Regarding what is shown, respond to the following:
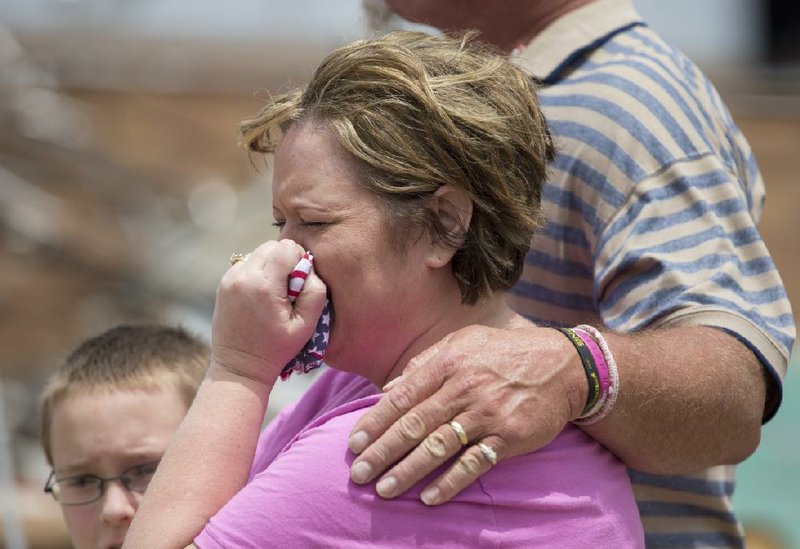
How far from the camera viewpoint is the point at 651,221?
2.19m

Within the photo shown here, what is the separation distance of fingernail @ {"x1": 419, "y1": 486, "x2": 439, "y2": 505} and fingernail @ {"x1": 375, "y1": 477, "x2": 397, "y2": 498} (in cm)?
5

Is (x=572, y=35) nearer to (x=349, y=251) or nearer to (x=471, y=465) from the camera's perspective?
(x=349, y=251)

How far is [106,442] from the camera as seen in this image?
246cm

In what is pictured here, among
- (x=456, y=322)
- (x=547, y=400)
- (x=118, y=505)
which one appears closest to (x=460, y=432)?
(x=547, y=400)

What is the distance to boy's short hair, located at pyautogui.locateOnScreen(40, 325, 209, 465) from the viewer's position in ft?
8.28

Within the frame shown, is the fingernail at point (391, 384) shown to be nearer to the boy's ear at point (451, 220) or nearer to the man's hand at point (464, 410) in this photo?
the man's hand at point (464, 410)

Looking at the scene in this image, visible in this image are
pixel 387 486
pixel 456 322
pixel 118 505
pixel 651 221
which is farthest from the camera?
pixel 118 505

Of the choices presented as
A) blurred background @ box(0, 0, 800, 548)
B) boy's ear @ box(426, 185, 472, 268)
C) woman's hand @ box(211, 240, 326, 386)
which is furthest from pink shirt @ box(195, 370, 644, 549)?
blurred background @ box(0, 0, 800, 548)

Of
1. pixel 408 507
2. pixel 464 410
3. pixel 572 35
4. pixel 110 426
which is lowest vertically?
pixel 110 426

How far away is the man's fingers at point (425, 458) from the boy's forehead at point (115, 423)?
0.88 m

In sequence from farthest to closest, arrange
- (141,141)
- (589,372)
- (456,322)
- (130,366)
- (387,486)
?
(141,141), (130,366), (456,322), (589,372), (387,486)

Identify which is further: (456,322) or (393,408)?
(456,322)

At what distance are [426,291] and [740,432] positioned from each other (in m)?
0.60

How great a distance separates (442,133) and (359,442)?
470 mm
